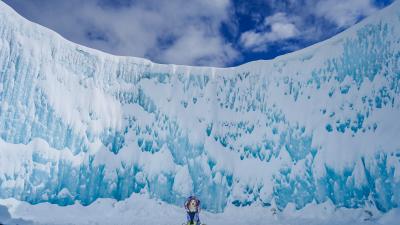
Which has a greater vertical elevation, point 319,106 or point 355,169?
point 319,106

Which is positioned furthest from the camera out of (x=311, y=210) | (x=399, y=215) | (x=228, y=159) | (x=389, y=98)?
(x=228, y=159)

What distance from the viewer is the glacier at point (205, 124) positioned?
72.5 feet

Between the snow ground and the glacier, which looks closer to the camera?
the snow ground

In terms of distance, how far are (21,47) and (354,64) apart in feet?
69.2

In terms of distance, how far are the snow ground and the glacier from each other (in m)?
0.55

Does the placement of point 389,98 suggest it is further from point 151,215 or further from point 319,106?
point 151,215

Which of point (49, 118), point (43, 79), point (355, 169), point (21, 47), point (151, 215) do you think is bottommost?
point (151, 215)

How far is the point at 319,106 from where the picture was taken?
25391 millimetres

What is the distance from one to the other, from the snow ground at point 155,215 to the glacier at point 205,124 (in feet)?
1.79

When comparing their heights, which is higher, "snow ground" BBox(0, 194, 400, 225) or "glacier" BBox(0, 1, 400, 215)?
"glacier" BBox(0, 1, 400, 215)

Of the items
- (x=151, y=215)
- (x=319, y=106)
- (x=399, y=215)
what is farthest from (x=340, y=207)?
(x=151, y=215)

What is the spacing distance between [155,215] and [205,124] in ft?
26.9

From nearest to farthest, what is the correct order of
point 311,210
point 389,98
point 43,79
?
point 389,98, point 311,210, point 43,79

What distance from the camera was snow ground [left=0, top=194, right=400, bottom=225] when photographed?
20203 millimetres
